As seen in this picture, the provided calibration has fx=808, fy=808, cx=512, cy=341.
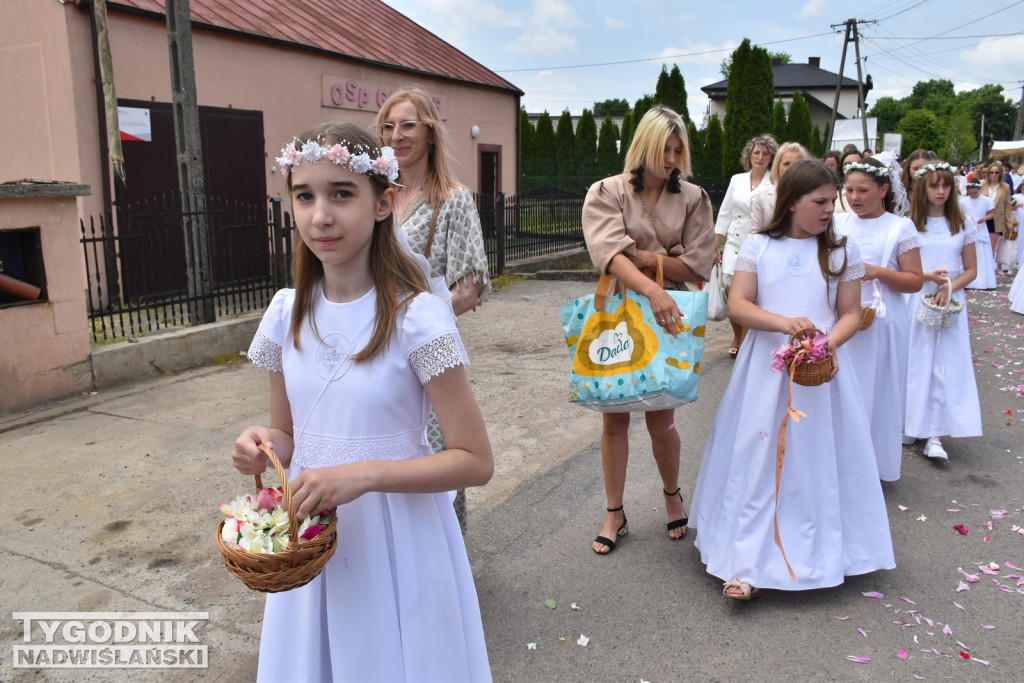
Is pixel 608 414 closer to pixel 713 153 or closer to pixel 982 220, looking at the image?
pixel 982 220

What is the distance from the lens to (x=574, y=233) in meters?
16.5

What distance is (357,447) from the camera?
6.46 feet

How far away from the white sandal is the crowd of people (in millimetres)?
11

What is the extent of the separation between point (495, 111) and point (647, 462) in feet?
49.1

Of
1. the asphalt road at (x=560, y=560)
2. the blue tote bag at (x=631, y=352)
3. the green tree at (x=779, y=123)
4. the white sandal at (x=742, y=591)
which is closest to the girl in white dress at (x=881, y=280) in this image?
the asphalt road at (x=560, y=560)

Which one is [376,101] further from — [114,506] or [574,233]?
[114,506]

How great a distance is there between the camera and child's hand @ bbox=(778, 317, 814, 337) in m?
3.45

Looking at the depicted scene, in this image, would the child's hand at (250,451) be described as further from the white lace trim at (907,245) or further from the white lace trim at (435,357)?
the white lace trim at (907,245)

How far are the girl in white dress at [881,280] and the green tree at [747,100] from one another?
22.9 metres

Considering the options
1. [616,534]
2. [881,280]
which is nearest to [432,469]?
[616,534]

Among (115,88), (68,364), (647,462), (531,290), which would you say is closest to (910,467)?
(647,462)

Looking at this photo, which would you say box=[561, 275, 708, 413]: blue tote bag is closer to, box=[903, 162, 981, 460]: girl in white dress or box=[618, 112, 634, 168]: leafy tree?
box=[903, 162, 981, 460]: girl in white dress

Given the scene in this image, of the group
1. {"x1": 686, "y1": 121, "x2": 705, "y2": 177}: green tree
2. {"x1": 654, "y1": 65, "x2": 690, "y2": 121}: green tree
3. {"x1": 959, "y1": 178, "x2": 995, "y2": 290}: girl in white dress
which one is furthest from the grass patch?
{"x1": 686, "y1": 121, "x2": 705, "y2": 177}: green tree

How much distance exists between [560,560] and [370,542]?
217 cm
